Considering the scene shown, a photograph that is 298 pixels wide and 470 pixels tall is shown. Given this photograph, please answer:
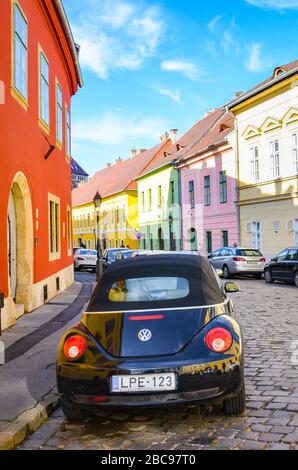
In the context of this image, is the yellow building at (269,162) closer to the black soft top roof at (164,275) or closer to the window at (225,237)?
the window at (225,237)

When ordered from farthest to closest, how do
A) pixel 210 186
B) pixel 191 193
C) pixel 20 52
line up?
pixel 191 193, pixel 210 186, pixel 20 52

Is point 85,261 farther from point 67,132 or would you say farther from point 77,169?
point 77,169

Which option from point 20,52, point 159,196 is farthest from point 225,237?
point 20,52

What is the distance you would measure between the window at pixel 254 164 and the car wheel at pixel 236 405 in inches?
994

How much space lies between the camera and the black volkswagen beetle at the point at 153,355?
4344mm

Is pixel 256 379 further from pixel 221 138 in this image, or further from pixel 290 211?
pixel 221 138

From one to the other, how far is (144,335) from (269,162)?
2466 centimetres

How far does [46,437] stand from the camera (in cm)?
450

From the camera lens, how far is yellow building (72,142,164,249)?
55.2 metres

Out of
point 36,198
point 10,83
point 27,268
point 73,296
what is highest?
point 10,83

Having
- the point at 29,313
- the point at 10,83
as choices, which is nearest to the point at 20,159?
the point at 10,83

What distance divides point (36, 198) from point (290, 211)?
624 inches

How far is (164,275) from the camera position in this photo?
5312 millimetres

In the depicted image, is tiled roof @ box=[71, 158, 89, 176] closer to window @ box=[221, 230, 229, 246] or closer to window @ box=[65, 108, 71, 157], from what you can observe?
window @ box=[221, 230, 229, 246]
